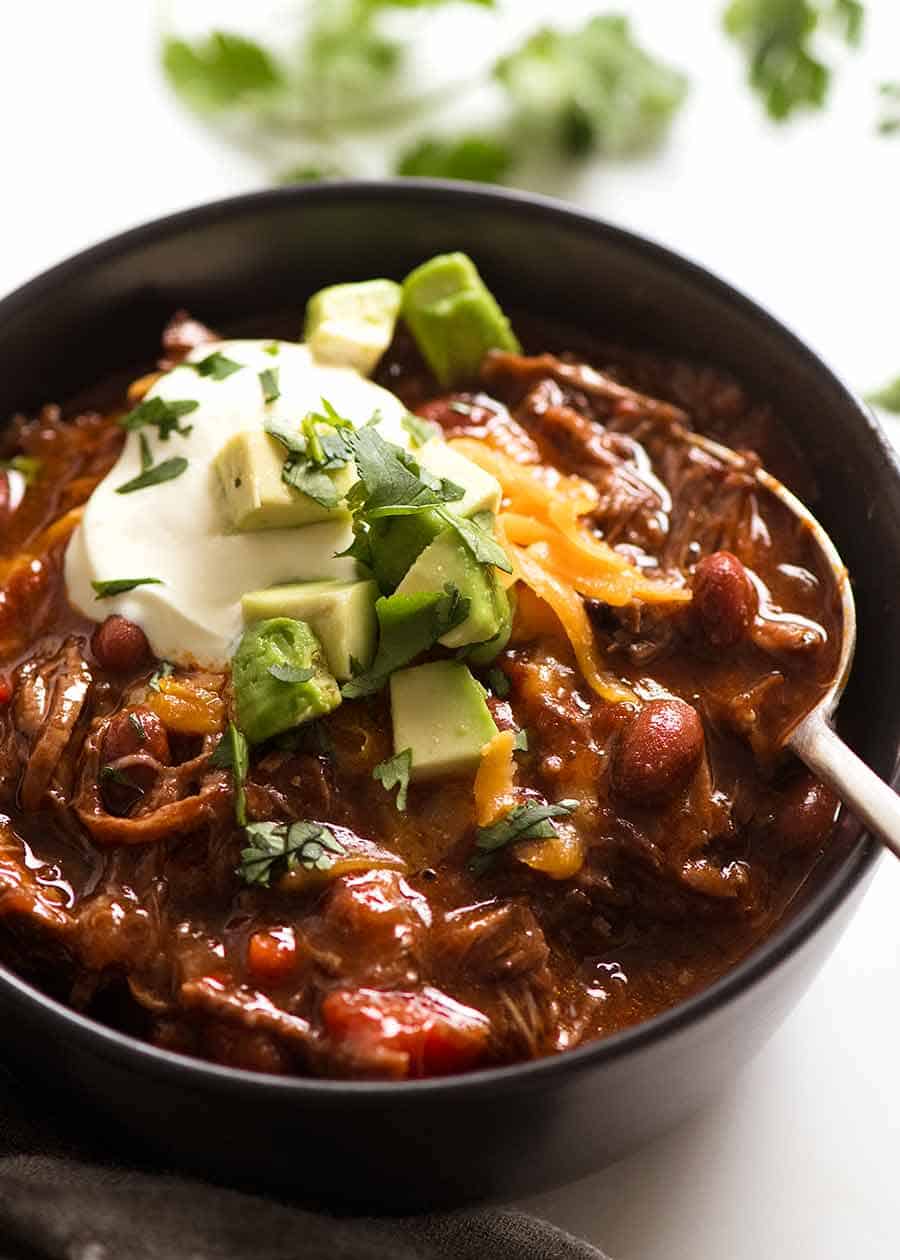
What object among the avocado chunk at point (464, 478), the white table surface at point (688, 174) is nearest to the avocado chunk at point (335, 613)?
the avocado chunk at point (464, 478)

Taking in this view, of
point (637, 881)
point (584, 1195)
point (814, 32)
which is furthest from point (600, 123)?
point (584, 1195)

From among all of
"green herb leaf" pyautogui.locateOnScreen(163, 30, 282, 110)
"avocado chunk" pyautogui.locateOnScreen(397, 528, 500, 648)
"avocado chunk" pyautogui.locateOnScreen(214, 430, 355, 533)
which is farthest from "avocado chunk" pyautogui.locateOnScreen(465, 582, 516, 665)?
"green herb leaf" pyautogui.locateOnScreen(163, 30, 282, 110)

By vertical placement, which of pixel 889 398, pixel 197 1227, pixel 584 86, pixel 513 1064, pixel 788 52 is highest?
pixel 788 52

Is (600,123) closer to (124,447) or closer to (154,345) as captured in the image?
(154,345)

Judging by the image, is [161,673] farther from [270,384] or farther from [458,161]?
[458,161]

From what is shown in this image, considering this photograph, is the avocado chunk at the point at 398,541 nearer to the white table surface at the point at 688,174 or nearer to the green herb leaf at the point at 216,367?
the green herb leaf at the point at 216,367

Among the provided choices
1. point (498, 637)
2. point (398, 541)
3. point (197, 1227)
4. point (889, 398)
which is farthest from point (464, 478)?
point (889, 398)

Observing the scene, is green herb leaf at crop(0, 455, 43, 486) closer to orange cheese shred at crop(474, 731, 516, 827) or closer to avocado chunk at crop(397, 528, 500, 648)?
avocado chunk at crop(397, 528, 500, 648)
